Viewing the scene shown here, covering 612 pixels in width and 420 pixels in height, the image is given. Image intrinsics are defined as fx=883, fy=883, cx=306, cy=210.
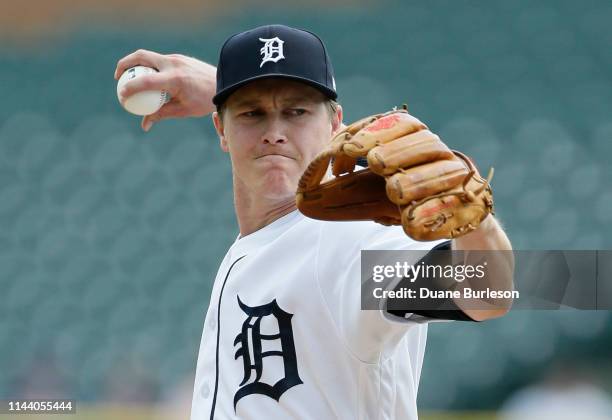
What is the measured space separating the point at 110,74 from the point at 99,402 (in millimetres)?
1815

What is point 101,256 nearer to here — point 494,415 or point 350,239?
point 494,415

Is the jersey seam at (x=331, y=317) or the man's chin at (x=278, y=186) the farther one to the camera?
the man's chin at (x=278, y=186)

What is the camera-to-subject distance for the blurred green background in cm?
407

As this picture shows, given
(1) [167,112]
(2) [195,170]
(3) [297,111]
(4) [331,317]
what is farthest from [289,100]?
(2) [195,170]

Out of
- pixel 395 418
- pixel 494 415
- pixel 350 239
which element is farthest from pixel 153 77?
pixel 494 415

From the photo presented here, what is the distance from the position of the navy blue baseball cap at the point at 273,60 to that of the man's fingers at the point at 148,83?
1.19 feet

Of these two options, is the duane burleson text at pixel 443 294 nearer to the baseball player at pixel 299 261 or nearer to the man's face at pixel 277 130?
the baseball player at pixel 299 261

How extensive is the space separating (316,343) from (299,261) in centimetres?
15

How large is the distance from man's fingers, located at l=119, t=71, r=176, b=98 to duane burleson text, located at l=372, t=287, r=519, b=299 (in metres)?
0.94

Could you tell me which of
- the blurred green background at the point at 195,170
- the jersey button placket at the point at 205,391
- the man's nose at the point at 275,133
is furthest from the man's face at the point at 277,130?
the blurred green background at the point at 195,170

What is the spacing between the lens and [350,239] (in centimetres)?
131

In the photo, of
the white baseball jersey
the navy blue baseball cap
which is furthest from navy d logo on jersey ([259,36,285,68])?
the white baseball jersey

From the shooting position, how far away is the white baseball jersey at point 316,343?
4.17 feet

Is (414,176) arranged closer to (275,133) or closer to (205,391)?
(275,133)
